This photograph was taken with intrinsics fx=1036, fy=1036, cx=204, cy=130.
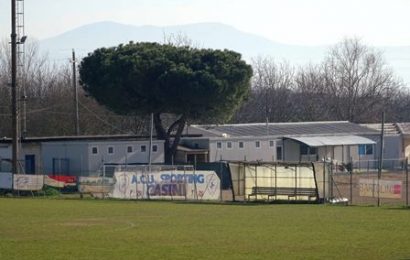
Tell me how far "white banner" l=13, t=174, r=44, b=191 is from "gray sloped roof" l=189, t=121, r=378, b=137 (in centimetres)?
2620

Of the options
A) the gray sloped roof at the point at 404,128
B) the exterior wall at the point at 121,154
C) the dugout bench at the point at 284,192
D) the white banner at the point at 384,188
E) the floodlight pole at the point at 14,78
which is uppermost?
the floodlight pole at the point at 14,78

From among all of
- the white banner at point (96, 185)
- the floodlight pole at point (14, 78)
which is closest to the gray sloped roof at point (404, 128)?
the white banner at point (96, 185)

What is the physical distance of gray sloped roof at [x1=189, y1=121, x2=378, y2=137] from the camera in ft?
289

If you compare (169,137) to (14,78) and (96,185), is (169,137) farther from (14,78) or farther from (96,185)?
(96,185)

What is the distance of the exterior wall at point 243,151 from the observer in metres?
81.7

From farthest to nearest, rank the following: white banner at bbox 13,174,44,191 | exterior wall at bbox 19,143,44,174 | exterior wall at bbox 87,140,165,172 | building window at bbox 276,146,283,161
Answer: building window at bbox 276,146,283,161 < exterior wall at bbox 19,143,44,174 < exterior wall at bbox 87,140,165,172 < white banner at bbox 13,174,44,191

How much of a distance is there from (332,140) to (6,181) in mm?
36922

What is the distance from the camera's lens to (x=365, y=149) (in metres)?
93.1

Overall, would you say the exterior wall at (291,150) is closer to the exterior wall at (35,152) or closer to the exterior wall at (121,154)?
the exterior wall at (121,154)

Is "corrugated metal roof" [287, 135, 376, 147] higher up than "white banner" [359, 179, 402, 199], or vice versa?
"corrugated metal roof" [287, 135, 376, 147]

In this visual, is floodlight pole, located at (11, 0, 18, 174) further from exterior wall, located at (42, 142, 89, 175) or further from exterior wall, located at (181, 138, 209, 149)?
exterior wall, located at (181, 138, 209, 149)

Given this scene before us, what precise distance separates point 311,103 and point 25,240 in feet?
324

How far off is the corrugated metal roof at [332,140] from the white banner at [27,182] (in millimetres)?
31562

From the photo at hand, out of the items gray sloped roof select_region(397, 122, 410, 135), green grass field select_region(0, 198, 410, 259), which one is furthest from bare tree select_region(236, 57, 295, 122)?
green grass field select_region(0, 198, 410, 259)
